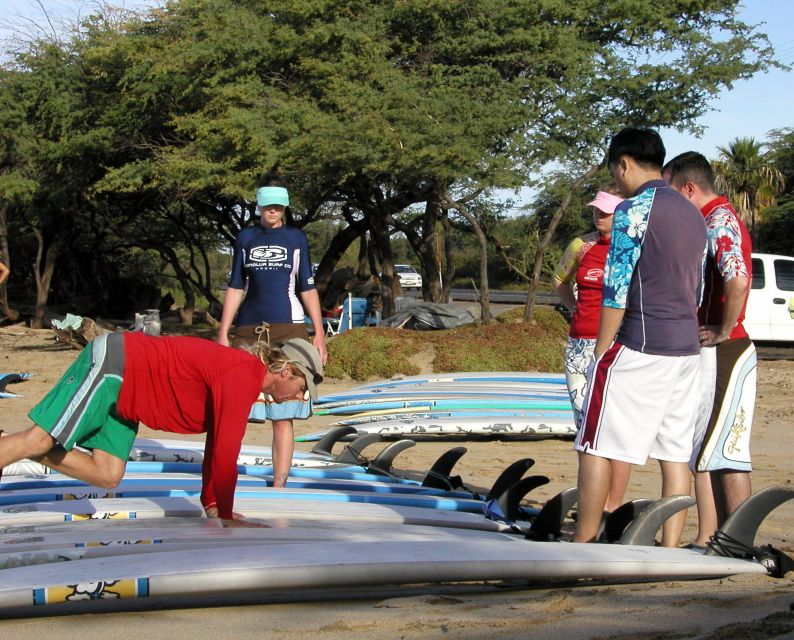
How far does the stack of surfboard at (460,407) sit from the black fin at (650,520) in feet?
16.4

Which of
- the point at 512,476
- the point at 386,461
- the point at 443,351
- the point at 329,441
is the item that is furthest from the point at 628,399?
the point at 443,351

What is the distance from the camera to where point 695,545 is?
4.62 metres

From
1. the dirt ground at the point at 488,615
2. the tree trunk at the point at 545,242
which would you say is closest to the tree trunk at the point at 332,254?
the tree trunk at the point at 545,242

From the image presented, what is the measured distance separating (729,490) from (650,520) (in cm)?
54

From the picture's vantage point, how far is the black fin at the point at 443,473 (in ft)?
21.3

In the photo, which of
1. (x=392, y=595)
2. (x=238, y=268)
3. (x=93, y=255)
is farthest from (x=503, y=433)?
(x=93, y=255)

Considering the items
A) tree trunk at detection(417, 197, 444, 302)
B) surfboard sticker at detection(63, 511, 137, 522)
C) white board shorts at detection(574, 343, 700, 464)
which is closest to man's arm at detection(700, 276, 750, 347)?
white board shorts at detection(574, 343, 700, 464)

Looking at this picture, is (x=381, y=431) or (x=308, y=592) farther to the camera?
(x=381, y=431)

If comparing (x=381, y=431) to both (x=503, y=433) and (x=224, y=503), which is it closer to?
(x=503, y=433)

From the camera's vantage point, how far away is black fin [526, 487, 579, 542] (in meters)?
4.59

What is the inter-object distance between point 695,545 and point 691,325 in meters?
1.06

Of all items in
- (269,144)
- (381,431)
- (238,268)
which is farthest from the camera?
(269,144)

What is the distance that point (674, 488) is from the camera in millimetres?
4609

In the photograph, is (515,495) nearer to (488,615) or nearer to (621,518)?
(621,518)
